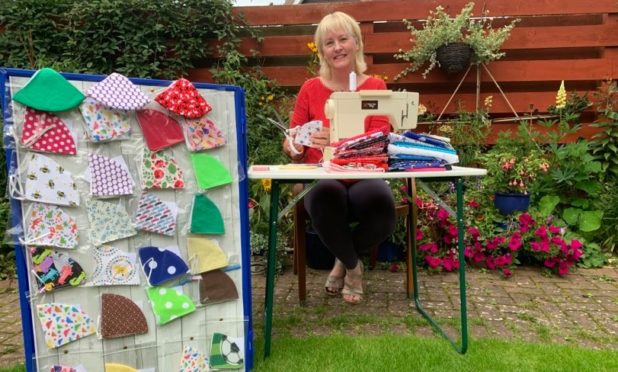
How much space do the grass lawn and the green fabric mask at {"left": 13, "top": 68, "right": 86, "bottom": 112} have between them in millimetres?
1191

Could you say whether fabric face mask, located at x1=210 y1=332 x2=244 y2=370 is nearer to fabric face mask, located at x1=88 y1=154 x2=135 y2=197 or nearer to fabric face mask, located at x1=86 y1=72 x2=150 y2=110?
fabric face mask, located at x1=88 y1=154 x2=135 y2=197

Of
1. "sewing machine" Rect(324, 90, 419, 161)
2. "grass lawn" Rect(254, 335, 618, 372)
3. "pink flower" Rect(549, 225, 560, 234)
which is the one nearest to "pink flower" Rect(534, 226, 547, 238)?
"pink flower" Rect(549, 225, 560, 234)

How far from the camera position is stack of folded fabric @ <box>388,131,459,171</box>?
1.81 meters

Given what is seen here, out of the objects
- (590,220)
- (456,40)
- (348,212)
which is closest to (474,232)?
(590,220)

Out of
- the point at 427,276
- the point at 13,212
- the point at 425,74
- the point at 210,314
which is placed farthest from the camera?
the point at 425,74

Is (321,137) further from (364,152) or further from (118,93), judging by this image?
(118,93)

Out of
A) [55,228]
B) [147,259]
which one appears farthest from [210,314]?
[55,228]

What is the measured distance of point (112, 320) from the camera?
59.4 inches

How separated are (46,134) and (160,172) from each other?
1.16ft

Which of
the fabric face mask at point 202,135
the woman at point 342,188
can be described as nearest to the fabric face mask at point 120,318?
the fabric face mask at point 202,135

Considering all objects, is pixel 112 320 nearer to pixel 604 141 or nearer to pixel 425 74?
pixel 425 74

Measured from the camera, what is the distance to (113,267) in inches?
59.4

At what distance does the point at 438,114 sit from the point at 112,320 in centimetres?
341

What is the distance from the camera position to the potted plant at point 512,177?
3.29 m
